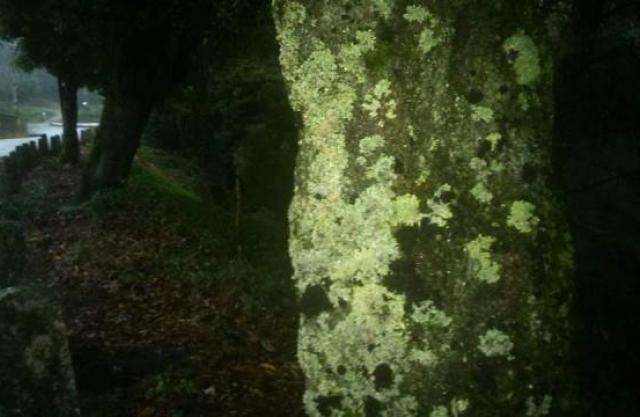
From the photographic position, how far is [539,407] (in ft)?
6.12

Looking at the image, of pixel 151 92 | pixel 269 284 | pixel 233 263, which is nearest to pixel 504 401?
pixel 269 284

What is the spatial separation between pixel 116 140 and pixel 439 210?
13.4 meters

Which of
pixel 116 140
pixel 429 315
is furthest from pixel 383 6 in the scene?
pixel 116 140

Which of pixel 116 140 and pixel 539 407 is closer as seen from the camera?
pixel 539 407

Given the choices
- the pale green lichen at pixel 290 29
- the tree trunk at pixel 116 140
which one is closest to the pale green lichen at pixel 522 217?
the pale green lichen at pixel 290 29

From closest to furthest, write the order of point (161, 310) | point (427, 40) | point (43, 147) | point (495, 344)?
point (495, 344), point (427, 40), point (161, 310), point (43, 147)

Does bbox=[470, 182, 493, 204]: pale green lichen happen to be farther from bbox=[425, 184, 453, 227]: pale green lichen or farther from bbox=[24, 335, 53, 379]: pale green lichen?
bbox=[24, 335, 53, 379]: pale green lichen

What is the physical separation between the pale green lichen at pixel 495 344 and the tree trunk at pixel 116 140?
12978 mm

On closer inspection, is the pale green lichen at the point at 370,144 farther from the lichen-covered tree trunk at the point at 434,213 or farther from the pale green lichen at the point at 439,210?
the pale green lichen at the point at 439,210

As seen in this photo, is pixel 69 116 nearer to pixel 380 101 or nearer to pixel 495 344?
pixel 380 101

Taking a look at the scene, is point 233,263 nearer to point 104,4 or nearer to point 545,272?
point 104,4

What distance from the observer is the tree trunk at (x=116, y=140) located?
13883 millimetres

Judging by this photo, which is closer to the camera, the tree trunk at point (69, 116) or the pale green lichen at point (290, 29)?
the pale green lichen at point (290, 29)

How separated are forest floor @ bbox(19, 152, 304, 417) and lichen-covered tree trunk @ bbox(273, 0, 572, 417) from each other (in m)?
4.18
